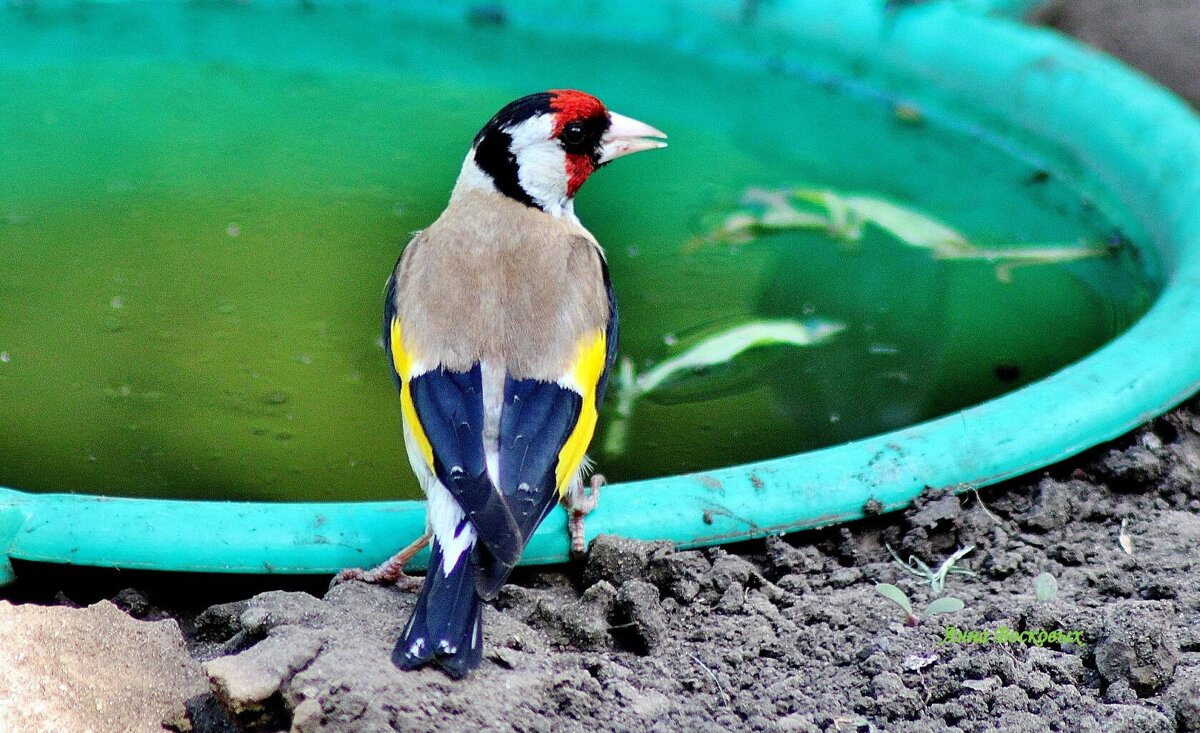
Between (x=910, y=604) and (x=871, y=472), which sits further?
(x=871, y=472)

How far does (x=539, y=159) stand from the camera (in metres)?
3.79

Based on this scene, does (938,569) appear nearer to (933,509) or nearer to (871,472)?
(933,509)

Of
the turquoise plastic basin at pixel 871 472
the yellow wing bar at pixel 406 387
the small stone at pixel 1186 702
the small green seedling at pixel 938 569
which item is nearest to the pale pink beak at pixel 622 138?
the yellow wing bar at pixel 406 387

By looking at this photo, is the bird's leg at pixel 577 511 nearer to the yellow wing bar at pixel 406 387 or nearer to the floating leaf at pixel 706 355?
the yellow wing bar at pixel 406 387

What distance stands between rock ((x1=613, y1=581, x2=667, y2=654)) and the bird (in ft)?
0.85

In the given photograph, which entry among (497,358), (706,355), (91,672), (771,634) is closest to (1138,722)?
(771,634)

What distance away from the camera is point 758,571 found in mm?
3207

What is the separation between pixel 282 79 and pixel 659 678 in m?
4.43

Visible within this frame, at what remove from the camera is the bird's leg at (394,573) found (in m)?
3.01

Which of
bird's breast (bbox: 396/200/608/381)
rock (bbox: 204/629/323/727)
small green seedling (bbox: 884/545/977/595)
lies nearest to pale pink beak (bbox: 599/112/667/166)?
bird's breast (bbox: 396/200/608/381)

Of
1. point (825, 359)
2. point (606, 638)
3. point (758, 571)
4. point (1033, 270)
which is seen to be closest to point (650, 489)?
point (758, 571)

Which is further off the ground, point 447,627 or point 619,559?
point 447,627

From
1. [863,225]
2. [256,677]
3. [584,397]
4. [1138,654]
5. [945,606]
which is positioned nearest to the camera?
[256,677]

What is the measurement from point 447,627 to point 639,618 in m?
0.48
